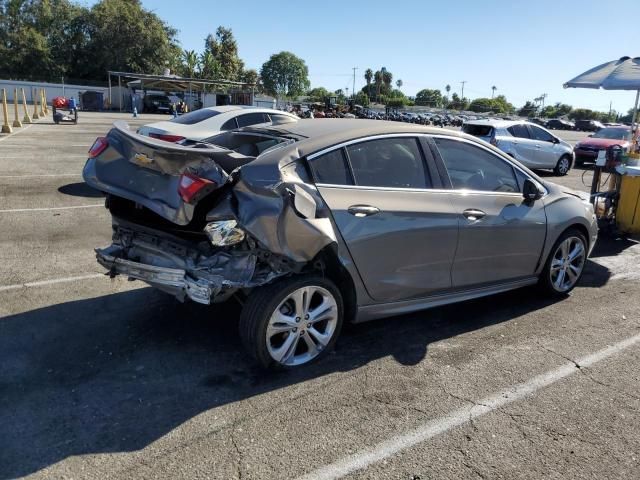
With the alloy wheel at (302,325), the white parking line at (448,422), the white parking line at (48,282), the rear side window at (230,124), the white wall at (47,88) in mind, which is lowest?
the white parking line at (448,422)

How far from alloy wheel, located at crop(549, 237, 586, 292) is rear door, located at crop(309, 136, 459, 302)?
62.2 inches

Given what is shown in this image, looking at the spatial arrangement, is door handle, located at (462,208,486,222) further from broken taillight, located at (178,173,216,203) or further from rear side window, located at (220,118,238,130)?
rear side window, located at (220,118,238,130)

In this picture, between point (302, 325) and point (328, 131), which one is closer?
point (302, 325)

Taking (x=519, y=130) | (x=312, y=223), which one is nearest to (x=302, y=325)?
(x=312, y=223)

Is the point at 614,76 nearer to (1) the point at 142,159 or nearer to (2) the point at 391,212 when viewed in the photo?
(2) the point at 391,212

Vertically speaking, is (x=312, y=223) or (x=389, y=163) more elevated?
(x=389, y=163)

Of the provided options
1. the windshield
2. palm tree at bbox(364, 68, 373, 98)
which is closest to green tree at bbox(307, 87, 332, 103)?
palm tree at bbox(364, 68, 373, 98)

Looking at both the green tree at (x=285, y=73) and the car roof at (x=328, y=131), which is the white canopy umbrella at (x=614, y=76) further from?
the green tree at (x=285, y=73)

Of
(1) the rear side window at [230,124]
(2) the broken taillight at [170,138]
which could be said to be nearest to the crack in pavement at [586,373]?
(2) the broken taillight at [170,138]

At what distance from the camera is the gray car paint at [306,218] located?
11.1 feet

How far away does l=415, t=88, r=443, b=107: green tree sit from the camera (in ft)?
453

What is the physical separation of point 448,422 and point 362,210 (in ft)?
5.03

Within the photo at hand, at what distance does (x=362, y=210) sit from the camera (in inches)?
148

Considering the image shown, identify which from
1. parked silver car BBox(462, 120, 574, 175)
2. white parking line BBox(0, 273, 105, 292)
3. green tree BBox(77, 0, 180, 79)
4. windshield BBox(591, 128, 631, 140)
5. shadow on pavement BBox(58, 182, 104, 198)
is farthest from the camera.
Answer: green tree BBox(77, 0, 180, 79)
